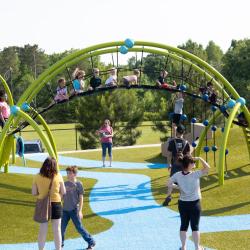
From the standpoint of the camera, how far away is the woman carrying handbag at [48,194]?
8.36 metres

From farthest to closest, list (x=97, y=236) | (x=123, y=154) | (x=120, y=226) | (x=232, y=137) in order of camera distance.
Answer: (x=123, y=154), (x=232, y=137), (x=120, y=226), (x=97, y=236)

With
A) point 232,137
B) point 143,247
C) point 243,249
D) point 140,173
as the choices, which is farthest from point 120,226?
point 232,137

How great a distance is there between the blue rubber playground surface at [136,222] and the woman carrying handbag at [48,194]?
1398 millimetres

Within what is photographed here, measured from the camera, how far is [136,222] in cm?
1164

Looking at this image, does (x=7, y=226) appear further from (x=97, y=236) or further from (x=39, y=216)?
(x=39, y=216)

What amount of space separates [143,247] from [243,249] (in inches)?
71.2

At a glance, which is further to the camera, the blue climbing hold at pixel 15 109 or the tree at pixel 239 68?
the tree at pixel 239 68

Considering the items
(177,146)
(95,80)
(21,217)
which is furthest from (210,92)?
(21,217)

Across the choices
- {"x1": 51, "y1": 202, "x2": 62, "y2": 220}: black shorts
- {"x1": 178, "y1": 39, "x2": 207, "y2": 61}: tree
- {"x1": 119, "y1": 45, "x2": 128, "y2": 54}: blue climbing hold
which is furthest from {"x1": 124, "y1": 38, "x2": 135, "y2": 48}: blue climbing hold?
{"x1": 178, "y1": 39, "x2": 207, "y2": 61}: tree

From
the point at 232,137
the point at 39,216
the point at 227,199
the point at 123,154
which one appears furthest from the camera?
the point at 123,154

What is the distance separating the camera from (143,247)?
9.60 m

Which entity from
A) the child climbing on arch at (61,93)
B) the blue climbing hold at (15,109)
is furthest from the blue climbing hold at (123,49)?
the blue climbing hold at (15,109)

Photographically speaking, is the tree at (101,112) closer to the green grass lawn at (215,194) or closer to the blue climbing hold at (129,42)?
the green grass lawn at (215,194)

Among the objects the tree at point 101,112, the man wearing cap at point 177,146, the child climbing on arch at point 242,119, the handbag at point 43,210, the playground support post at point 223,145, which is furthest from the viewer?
the tree at point 101,112
